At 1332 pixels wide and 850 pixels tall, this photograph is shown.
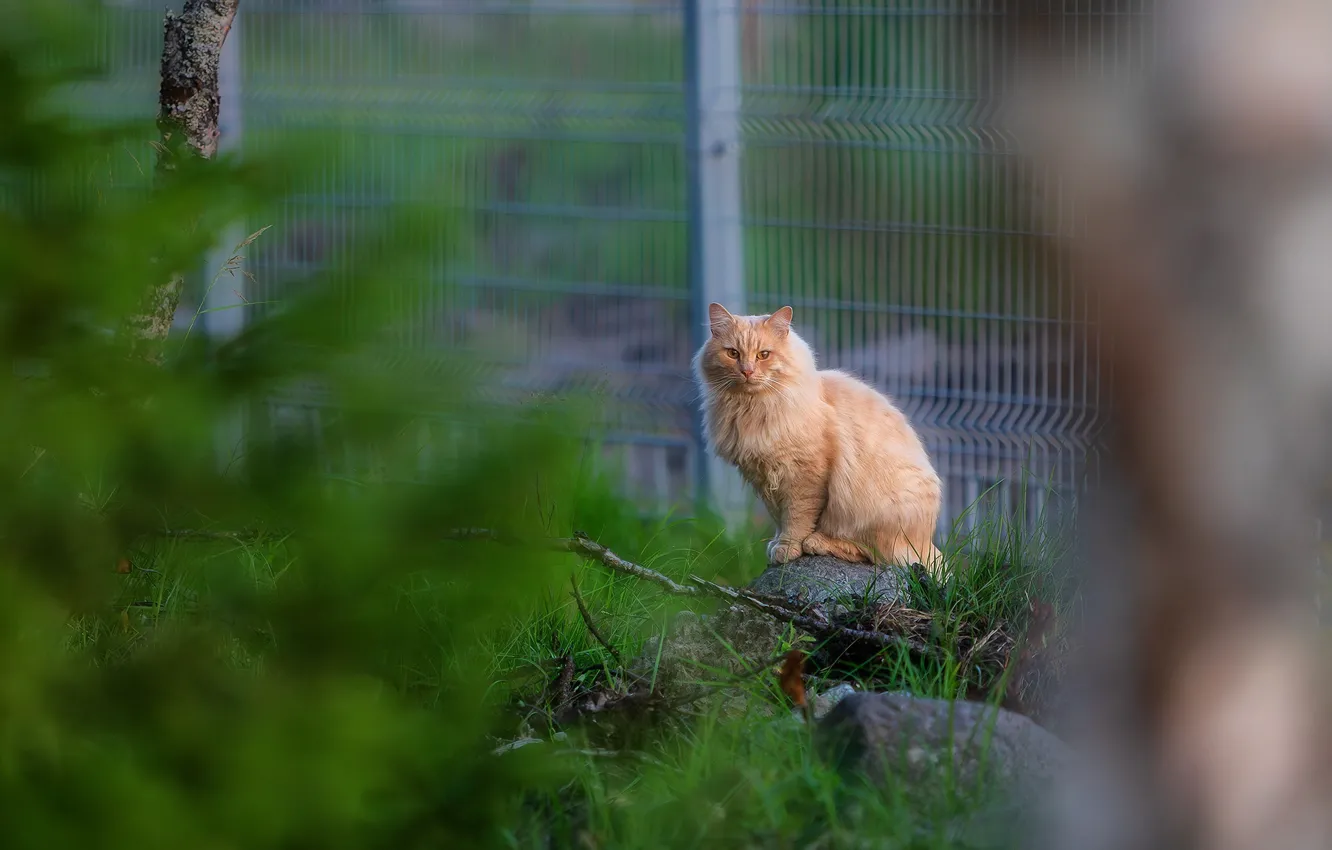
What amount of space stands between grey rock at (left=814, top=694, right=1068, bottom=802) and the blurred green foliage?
70 cm

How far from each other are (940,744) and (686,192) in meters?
3.56

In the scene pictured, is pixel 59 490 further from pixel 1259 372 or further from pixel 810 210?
pixel 810 210

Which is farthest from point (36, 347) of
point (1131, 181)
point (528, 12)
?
point (528, 12)

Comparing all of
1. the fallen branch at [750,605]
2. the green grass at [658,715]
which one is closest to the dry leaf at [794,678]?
the green grass at [658,715]

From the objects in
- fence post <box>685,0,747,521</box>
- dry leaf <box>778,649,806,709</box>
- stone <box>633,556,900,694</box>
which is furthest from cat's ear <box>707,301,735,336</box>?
dry leaf <box>778,649,806,709</box>

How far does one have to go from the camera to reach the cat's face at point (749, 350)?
422 centimetres

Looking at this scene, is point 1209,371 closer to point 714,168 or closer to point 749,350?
point 749,350

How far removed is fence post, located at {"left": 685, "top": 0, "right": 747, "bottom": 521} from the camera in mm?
5254

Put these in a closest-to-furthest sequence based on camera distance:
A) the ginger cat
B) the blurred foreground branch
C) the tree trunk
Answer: the blurred foreground branch → the tree trunk → the ginger cat

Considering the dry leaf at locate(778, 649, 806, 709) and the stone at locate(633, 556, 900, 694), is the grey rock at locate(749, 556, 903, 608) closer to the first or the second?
the stone at locate(633, 556, 900, 694)

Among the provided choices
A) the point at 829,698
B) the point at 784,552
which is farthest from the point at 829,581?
the point at 829,698

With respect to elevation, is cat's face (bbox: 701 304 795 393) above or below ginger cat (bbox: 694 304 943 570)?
above

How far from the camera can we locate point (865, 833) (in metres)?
1.93

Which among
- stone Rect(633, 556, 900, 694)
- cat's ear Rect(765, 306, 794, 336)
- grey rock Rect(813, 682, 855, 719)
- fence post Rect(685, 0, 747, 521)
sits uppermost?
fence post Rect(685, 0, 747, 521)
